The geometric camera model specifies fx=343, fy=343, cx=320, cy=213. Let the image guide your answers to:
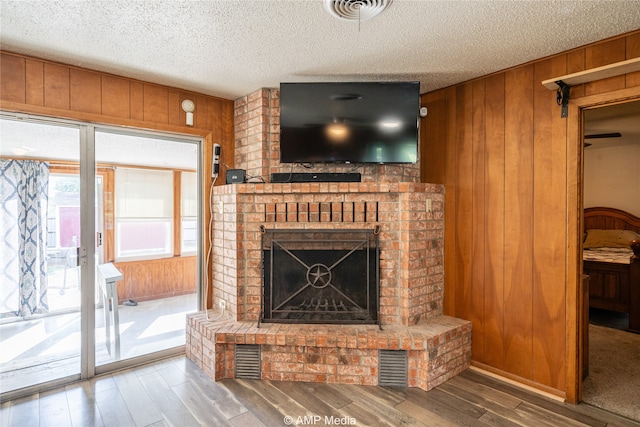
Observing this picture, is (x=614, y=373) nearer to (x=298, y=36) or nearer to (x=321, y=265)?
(x=321, y=265)

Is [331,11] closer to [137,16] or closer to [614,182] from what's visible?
[137,16]

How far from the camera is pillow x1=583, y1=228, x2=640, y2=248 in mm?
4621

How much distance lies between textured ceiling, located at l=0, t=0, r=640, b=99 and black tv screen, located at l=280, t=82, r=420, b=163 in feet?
0.41

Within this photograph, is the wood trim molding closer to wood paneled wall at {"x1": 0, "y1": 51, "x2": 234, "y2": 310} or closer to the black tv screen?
the black tv screen

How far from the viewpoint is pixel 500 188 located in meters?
2.67

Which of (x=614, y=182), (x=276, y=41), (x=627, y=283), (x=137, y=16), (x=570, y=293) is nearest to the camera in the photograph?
(x=137, y=16)

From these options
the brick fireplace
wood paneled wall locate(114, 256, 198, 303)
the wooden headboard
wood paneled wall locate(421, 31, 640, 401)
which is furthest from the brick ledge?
the wooden headboard

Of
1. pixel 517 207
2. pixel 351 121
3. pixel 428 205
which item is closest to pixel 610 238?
pixel 517 207

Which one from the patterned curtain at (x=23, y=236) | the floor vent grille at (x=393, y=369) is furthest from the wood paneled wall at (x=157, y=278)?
the floor vent grille at (x=393, y=369)

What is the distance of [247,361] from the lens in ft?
8.62

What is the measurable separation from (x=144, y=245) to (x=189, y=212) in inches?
→ 19.0

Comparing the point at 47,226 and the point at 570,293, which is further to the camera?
the point at 47,226

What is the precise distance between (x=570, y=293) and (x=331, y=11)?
7.70ft

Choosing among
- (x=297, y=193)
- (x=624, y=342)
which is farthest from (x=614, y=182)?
(x=297, y=193)
